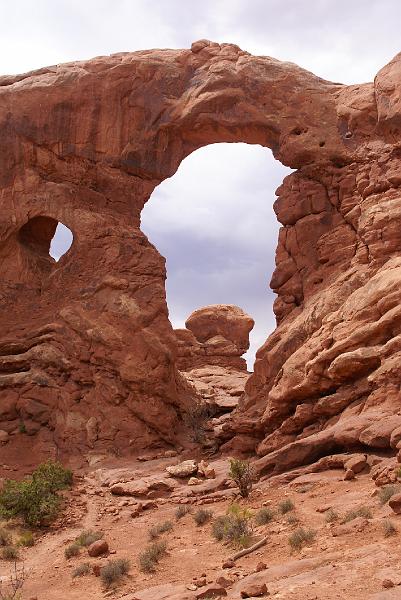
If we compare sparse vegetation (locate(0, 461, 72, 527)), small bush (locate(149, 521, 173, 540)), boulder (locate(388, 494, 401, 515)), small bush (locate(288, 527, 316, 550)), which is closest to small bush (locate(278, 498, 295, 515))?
small bush (locate(288, 527, 316, 550))

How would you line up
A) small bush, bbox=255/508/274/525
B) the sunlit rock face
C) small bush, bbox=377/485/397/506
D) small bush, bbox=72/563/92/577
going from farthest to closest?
the sunlit rock face, small bush, bbox=255/508/274/525, small bush, bbox=72/563/92/577, small bush, bbox=377/485/397/506

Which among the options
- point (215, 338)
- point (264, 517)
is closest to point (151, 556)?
point (264, 517)

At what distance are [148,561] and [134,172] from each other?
15859 millimetres

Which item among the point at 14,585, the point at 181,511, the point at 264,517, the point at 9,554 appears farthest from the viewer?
the point at 181,511

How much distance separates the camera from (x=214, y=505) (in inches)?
552

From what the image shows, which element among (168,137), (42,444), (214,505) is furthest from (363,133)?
(42,444)

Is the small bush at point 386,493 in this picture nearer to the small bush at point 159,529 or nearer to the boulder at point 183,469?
the small bush at point 159,529

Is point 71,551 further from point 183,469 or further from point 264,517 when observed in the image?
point 183,469

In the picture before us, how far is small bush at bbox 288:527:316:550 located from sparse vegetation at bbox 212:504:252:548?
3.36 feet

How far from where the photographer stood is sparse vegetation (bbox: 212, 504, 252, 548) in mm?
10344

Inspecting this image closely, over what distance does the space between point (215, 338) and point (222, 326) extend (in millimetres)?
1819

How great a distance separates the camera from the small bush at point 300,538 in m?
9.19

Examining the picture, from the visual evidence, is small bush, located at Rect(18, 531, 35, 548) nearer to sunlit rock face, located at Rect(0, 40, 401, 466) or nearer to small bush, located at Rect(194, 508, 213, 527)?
small bush, located at Rect(194, 508, 213, 527)

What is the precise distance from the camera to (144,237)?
73.9 ft
